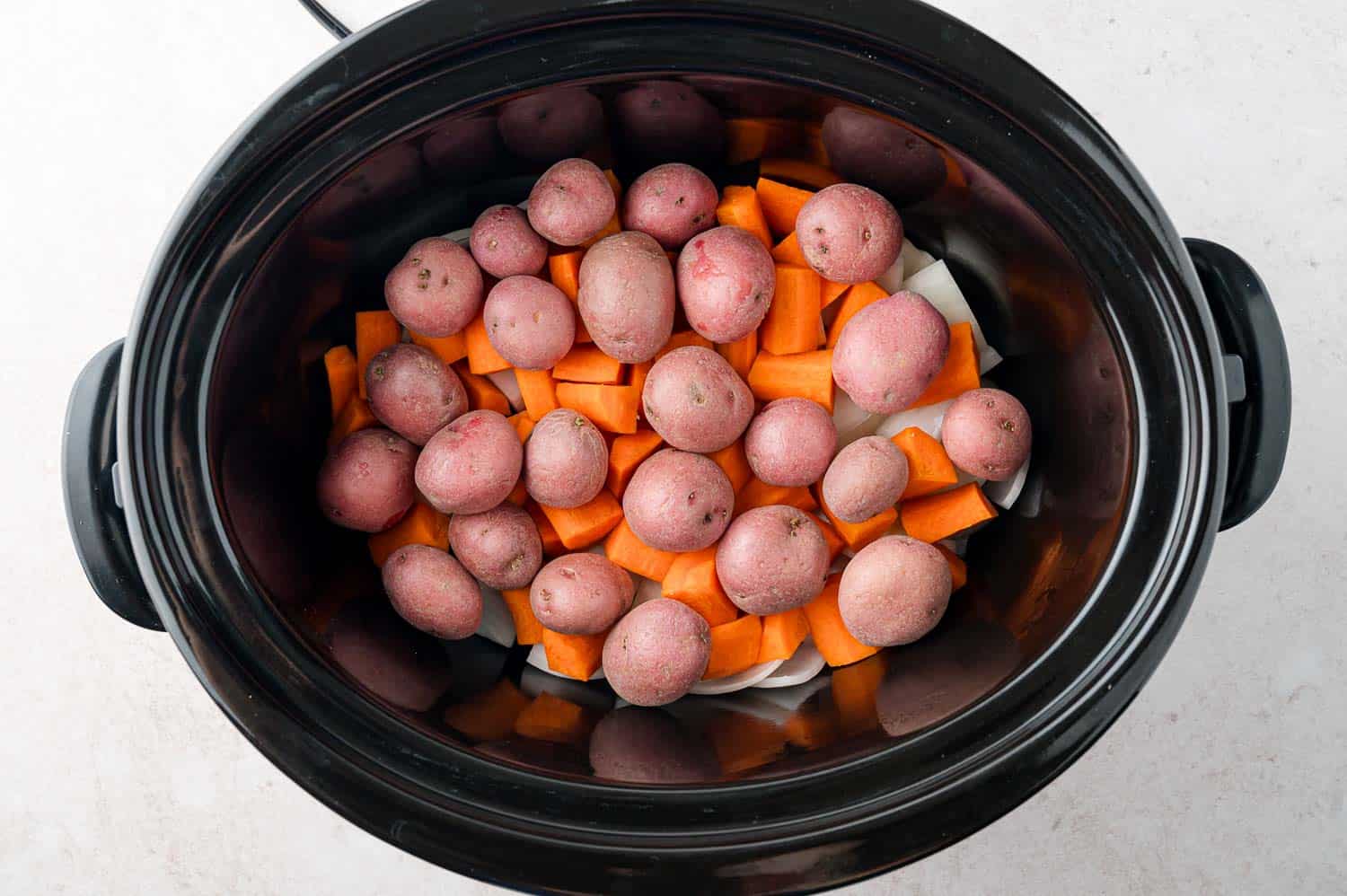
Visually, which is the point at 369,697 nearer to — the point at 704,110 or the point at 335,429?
the point at 335,429

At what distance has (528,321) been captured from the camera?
0.79m

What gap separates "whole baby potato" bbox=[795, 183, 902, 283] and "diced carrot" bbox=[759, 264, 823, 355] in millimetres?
26

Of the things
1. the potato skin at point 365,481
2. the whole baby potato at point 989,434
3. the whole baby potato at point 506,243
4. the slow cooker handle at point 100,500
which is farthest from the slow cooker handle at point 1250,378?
the slow cooker handle at point 100,500

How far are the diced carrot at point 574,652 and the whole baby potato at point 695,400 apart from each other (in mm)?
174

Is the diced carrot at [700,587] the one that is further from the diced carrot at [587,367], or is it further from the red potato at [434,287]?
the red potato at [434,287]

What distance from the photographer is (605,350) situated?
0.81 m

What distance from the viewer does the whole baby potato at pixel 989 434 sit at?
0.79m

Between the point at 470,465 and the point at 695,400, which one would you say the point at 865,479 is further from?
the point at 470,465

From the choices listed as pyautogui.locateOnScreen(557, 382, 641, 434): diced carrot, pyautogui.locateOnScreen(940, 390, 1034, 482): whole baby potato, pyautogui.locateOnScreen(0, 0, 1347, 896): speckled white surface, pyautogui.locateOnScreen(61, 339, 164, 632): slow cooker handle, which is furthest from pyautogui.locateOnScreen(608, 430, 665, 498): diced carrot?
pyautogui.locateOnScreen(0, 0, 1347, 896): speckled white surface

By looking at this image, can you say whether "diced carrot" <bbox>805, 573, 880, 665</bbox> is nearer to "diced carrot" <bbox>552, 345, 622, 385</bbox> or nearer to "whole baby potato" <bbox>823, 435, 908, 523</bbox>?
"whole baby potato" <bbox>823, 435, 908, 523</bbox>

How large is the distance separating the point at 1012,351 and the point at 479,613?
1.57ft

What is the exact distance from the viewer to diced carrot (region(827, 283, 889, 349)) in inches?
32.9

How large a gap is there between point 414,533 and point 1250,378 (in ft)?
2.09

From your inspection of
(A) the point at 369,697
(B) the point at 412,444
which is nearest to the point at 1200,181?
(B) the point at 412,444
